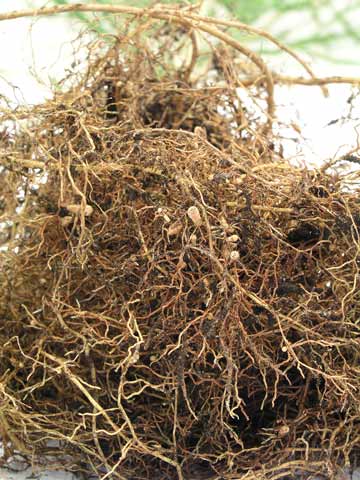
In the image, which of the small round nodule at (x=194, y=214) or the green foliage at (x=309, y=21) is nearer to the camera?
the small round nodule at (x=194, y=214)

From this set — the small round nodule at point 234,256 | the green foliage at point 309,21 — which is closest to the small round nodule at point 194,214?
the small round nodule at point 234,256

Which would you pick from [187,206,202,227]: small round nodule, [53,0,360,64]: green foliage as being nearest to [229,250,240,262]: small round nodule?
[187,206,202,227]: small round nodule

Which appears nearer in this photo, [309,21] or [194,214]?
[194,214]

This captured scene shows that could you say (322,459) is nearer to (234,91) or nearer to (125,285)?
(125,285)

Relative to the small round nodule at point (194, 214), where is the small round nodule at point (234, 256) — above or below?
below

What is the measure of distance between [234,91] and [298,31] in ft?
2.74

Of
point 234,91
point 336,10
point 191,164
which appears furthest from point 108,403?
point 336,10

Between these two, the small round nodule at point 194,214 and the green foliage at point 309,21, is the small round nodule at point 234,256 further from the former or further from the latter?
the green foliage at point 309,21

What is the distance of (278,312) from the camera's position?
53 cm

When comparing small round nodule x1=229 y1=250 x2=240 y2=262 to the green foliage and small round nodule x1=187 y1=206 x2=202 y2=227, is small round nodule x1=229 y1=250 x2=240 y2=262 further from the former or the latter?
the green foliage

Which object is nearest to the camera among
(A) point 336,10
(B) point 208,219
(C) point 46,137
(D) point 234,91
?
(B) point 208,219

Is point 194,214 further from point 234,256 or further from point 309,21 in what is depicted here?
point 309,21

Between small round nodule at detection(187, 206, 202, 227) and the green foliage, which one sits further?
the green foliage

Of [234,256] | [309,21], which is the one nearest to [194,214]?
[234,256]
